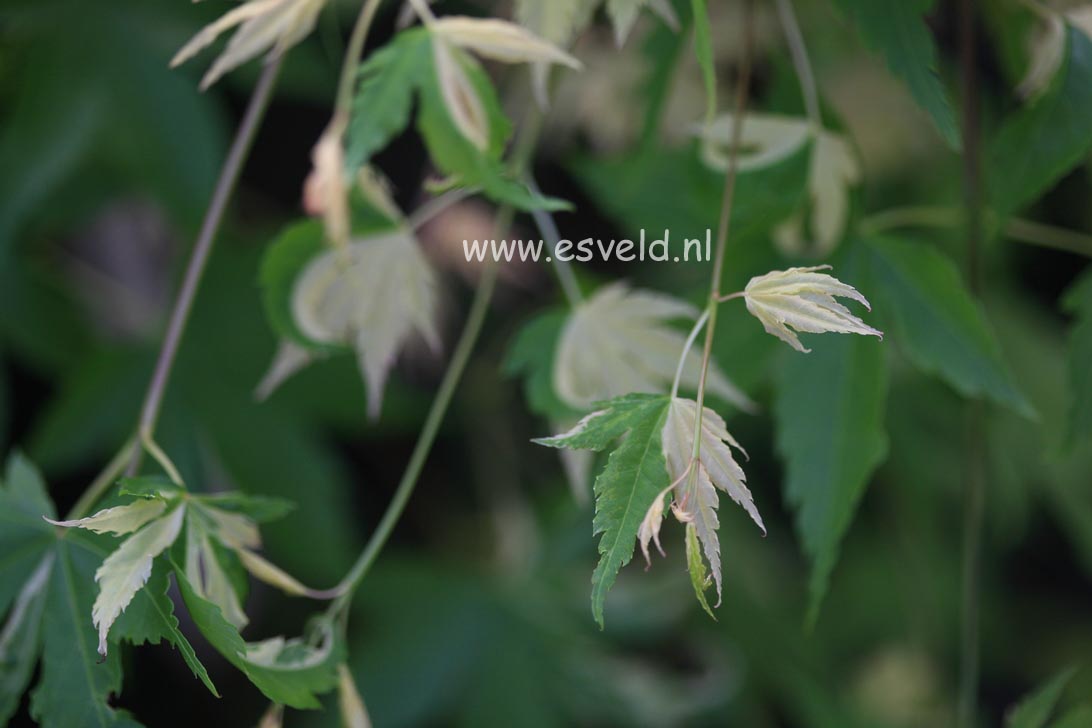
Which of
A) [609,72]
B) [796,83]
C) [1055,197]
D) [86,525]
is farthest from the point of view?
[1055,197]

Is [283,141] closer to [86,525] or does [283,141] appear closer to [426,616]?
[426,616]

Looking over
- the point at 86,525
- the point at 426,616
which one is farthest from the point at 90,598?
the point at 426,616

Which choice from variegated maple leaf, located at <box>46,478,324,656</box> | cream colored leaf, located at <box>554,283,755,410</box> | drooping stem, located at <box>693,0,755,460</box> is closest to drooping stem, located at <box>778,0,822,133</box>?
drooping stem, located at <box>693,0,755,460</box>

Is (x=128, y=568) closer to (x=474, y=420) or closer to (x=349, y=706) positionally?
(x=349, y=706)

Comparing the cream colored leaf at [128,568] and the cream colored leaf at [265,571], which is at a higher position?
the cream colored leaf at [128,568]

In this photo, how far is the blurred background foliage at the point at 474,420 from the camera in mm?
991

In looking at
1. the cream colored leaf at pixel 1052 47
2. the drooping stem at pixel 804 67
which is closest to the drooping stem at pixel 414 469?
the drooping stem at pixel 804 67

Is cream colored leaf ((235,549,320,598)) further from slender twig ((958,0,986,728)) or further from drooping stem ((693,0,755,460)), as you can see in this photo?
slender twig ((958,0,986,728))

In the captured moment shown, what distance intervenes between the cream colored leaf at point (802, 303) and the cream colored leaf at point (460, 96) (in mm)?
135

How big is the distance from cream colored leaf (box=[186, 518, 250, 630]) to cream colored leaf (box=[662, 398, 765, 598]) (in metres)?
0.21

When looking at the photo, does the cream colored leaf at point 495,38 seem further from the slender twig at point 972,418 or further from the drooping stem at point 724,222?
the slender twig at point 972,418

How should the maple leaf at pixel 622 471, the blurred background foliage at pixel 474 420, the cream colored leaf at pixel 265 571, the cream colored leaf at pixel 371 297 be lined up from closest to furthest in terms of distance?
the maple leaf at pixel 622 471, the cream colored leaf at pixel 265 571, the cream colored leaf at pixel 371 297, the blurred background foliage at pixel 474 420

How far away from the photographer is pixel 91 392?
1062 millimetres

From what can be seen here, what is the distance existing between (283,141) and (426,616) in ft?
2.11
